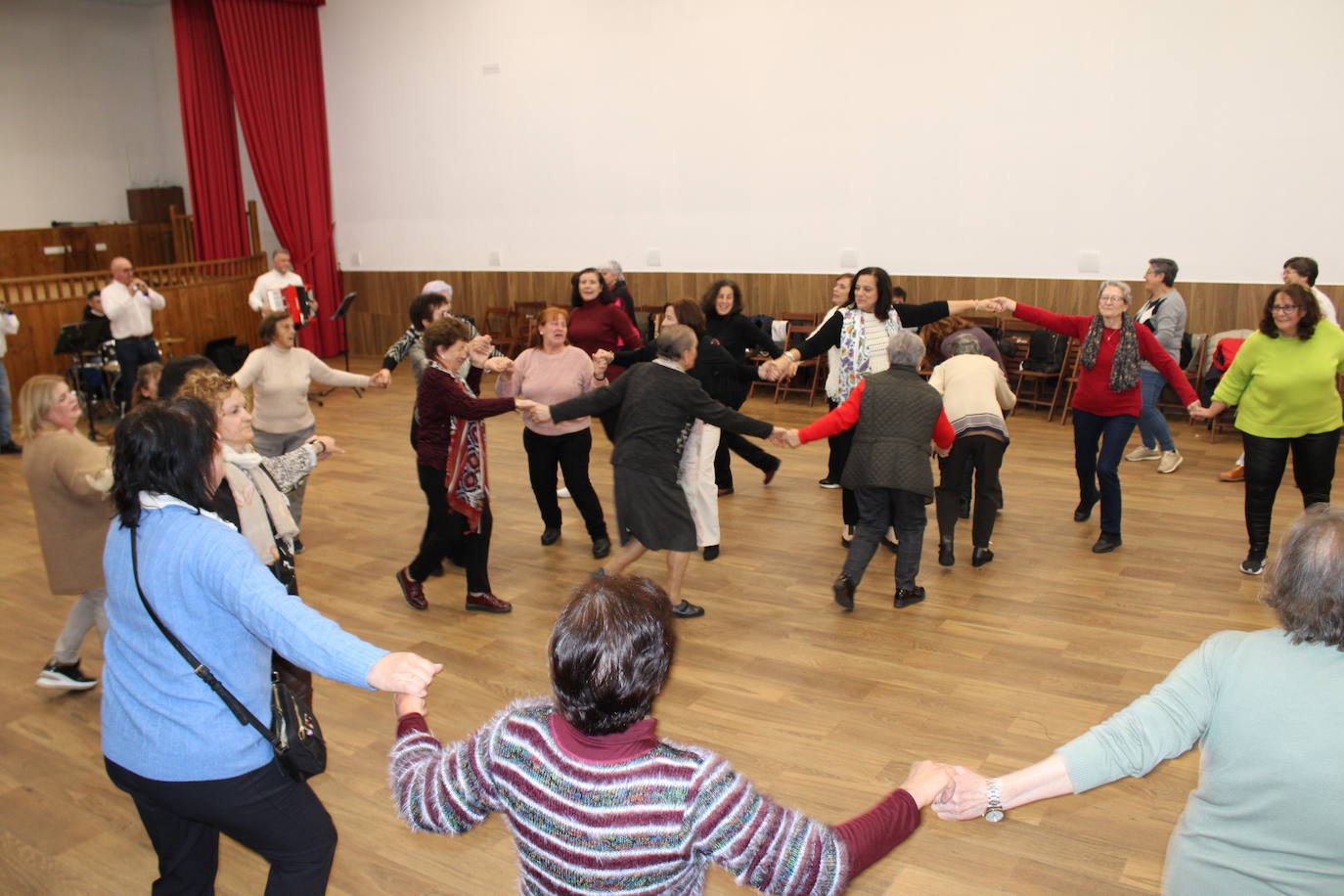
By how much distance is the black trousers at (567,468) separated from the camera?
5.34 metres

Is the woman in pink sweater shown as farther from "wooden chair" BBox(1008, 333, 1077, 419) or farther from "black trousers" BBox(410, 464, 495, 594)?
"wooden chair" BBox(1008, 333, 1077, 419)

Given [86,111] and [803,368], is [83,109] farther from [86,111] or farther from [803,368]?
[803,368]

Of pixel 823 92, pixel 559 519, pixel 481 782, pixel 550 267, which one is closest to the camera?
pixel 481 782

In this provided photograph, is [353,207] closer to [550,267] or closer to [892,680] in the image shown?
[550,267]

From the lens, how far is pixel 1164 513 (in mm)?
5969

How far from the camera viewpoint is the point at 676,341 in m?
4.20

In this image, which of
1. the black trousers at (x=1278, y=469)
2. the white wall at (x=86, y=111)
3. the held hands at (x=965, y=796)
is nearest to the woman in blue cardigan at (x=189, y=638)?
the held hands at (x=965, y=796)

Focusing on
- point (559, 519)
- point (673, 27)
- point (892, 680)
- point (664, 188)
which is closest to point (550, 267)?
point (664, 188)

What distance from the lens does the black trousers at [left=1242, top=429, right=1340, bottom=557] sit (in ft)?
15.1

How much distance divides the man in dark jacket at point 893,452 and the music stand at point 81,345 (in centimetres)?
693

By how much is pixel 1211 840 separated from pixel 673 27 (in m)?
10.1

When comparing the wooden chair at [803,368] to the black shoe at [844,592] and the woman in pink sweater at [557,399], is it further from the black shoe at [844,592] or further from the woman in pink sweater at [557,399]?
the black shoe at [844,592]

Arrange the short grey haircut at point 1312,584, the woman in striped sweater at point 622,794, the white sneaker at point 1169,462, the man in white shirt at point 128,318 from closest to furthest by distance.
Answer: the woman in striped sweater at point 622,794, the short grey haircut at point 1312,584, the white sneaker at point 1169,462, the man in white shirt at point 128,318

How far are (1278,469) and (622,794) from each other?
14.5 feet
